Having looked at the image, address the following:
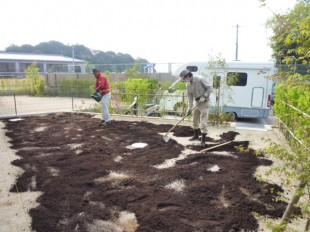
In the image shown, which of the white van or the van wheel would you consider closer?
the van wheel

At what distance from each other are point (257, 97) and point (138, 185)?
698 cm

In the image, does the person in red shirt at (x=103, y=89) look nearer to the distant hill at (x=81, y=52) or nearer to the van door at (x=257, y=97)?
the van door at (x=257, y=97)

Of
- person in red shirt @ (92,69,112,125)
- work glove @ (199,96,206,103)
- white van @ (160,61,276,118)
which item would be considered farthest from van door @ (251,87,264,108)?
person in red shirt @ (92,69,112,125)

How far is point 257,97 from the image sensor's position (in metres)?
8.81

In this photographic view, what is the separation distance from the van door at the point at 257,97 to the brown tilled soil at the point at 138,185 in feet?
11.6

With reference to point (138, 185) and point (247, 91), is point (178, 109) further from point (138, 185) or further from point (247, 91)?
point (138, 185)

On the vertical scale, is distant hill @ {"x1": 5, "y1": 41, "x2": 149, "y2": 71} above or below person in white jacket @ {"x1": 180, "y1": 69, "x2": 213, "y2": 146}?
above

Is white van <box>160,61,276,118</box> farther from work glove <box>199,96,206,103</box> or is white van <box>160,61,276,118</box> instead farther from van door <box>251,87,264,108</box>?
work glove <box>199,96,206,103</box>

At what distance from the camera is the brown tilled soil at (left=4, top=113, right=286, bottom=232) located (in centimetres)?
263

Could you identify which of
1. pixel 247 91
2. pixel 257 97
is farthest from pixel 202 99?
pixel 257 97

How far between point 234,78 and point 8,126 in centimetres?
776

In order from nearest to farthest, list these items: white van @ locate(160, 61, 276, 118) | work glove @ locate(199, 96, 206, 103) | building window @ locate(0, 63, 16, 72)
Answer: work glove @ locate(199, 96, 206, 103)
white van @ locate(160, 61, 276, 118)
building window @ locate(0, 63, 16, 72)

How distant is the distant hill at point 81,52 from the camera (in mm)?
61250

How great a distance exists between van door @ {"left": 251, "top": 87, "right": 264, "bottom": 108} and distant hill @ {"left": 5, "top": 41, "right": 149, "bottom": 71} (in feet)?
180
